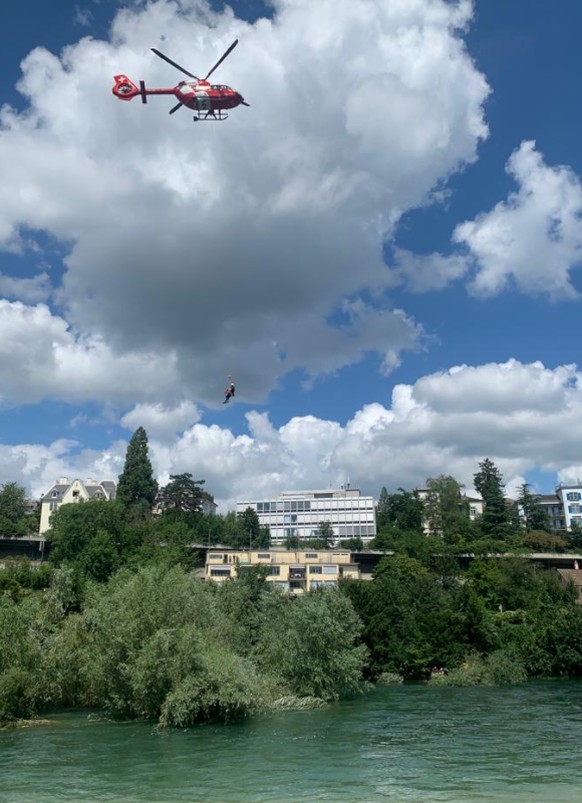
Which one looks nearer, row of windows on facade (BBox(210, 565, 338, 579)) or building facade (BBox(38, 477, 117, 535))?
row of windows on facade (BBox(210, 565, 338, 579))

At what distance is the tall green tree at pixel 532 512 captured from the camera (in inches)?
5960

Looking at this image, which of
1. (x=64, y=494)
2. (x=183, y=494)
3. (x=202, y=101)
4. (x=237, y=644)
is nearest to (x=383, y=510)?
(x=183, y=494)

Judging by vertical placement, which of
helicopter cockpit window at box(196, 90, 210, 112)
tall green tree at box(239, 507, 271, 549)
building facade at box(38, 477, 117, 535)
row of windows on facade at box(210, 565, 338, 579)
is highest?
helicopter cockpit window at box(196, 90, 210, 112)

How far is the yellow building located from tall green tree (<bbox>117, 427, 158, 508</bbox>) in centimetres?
2726

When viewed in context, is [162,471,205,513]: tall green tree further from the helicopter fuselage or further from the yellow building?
the helicopter fuselage

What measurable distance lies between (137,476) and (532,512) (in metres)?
88.7

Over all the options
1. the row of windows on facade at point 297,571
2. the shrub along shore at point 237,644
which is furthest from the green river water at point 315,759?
the row of windows on facade at point 297,571

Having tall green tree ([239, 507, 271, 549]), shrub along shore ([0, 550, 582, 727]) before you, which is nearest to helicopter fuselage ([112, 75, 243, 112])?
shrub along shore ([0, 550, 582, 727])

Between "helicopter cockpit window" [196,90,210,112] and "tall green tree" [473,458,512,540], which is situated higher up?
"helicopter cockpit window" [196,90,210,112]

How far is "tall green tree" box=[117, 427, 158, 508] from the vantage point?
5482 inches

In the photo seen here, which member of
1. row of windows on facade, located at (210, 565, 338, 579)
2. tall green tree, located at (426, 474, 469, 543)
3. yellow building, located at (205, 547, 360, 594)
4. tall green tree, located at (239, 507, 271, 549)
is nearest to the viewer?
yellow building, located at (205, 547, 360, 594)

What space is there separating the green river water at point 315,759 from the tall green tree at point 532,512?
355ft

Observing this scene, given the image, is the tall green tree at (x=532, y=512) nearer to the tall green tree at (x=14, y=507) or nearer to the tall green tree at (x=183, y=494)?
the tall green tree at (x=183, y=494)

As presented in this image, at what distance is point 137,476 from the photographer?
14000 cm
